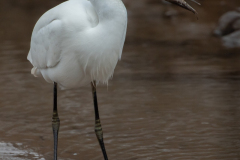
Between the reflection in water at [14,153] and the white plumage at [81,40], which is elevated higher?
the white plumage at [81,40]

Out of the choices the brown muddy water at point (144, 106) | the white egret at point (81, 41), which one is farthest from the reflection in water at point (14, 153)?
the white egret at point (81, 41)

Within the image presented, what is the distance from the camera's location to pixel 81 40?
3.49m

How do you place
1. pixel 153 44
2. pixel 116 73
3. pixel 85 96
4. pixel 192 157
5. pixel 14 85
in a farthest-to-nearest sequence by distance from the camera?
1. pixel 153 44
2. pixel 116 73
3. pixel 14 85
4. pixel 85 96
5. pixel 192 157

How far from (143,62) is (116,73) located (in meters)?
Result: 0.77

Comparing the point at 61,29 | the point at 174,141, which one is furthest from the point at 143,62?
the point at 61,29

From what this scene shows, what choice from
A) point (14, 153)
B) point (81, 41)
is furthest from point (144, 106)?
point (81, 41)

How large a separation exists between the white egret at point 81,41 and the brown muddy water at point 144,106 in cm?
74

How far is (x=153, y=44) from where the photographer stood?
9383mm

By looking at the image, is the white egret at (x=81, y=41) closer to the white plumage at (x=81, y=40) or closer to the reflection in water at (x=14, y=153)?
the white plumage at (x=81, y=40)

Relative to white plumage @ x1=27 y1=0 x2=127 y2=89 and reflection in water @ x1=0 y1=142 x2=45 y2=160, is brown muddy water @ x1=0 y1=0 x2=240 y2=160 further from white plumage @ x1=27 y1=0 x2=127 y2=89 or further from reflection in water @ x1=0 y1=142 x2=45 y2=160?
white plumage @ x1=27 y1=0 x2=127 y2=89

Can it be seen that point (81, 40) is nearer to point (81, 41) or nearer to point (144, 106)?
point (81, 41)

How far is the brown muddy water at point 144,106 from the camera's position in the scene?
4512 millimetres

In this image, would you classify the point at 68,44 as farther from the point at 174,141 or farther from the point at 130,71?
the point at 130,71

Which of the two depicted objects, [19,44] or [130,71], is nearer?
[130,71]
